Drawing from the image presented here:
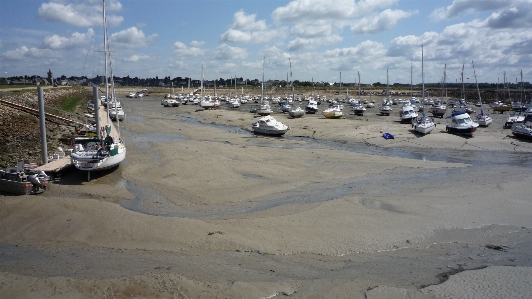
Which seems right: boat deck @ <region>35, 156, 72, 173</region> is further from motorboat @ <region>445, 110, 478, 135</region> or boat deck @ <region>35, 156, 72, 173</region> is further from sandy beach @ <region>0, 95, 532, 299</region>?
motorboat @ <region>445, 110, 478, 135</region>

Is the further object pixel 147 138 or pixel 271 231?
pixel 147 138

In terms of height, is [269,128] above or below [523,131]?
above

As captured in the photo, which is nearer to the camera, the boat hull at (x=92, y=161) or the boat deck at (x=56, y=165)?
the boat hull at (x=92, y=161)

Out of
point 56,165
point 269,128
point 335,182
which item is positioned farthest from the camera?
point 269,128

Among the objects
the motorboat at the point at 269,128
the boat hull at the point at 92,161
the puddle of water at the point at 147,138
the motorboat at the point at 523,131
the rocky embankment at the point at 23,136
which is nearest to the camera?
the boat hull at the point at 92,161

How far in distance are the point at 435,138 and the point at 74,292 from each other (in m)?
36.7

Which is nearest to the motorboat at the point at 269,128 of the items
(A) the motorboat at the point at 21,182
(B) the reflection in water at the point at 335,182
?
(B) the reflection in water at the point at 335,182

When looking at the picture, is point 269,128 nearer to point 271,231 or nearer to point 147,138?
point 147,138

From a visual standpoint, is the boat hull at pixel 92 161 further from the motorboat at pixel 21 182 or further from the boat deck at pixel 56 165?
the motorboat at pixel 21 182

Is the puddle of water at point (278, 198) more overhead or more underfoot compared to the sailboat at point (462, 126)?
more underfoot

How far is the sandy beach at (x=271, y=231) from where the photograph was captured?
1092 centimetres

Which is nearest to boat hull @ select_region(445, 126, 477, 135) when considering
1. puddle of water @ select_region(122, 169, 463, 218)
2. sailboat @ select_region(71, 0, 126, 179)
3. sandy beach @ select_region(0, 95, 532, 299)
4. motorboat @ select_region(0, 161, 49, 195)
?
sandy beach @ select_region(0, 95, 532, 299)

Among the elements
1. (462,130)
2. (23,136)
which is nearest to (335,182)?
(23,136)

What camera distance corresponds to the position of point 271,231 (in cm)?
1477
